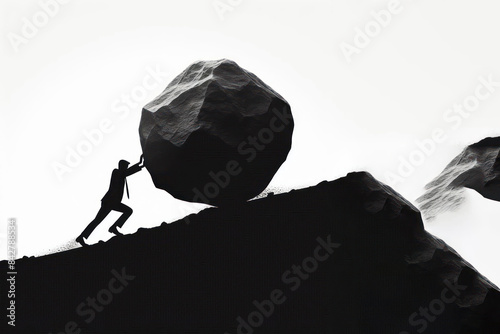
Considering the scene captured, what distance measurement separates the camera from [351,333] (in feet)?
26.4

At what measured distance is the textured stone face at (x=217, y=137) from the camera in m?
7.96

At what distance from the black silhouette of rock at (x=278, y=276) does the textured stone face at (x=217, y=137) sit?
318 millimetres

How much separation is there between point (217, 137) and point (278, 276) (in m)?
1.75

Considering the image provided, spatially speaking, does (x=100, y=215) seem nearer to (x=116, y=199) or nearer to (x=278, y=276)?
(x=116, y=199)

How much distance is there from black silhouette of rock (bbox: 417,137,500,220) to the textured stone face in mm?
3147

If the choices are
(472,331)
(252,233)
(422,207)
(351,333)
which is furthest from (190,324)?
(422,207)

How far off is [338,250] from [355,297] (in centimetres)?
59

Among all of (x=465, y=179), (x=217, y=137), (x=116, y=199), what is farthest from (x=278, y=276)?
(x=465, y=179)

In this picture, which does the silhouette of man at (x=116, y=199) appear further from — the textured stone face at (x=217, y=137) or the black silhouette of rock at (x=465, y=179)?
the black silhouette of rock at (x=465, y=179)

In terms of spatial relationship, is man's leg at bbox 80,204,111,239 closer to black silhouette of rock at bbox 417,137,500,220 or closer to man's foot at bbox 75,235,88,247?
man's foot at bbox 75,235,88,247

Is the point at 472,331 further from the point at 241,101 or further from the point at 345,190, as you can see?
the point at 241,101

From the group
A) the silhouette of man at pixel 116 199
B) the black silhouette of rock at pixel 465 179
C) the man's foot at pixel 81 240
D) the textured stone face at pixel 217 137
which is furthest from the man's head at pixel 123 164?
the black silhouette of rock at pixel 465 179

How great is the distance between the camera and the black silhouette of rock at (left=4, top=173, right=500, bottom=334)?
782cm

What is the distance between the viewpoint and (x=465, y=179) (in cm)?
1013
